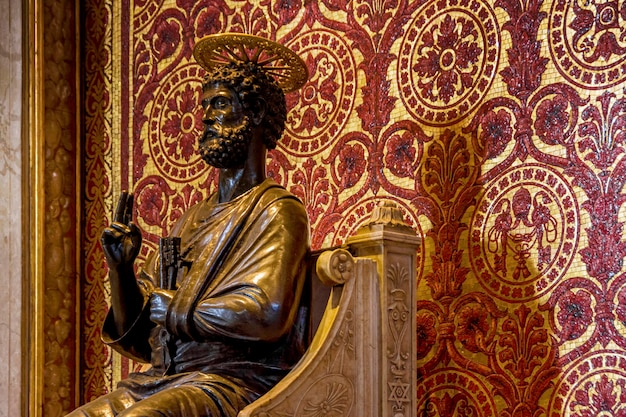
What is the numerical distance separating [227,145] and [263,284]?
0.53 m

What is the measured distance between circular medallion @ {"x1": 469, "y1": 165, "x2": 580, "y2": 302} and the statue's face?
0.84m

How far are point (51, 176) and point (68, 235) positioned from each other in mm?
279

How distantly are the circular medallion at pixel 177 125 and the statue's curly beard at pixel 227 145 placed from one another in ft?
3.73

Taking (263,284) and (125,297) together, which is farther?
(125,297)

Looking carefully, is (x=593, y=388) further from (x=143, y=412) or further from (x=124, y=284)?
A: (x=124, y=284)

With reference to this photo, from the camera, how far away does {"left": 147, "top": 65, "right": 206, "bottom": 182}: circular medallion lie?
457cm

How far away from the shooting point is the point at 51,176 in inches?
189

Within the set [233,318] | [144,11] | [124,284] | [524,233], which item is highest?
[144,11]

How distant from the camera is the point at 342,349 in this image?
3.09m

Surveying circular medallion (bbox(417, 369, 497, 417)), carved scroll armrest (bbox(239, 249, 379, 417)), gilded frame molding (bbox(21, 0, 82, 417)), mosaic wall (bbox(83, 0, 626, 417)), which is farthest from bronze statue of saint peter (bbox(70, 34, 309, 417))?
gilded frame molding (bbox(21, 0, 82, 417))

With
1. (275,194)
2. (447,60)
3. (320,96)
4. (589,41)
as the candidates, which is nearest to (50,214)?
(320,96)

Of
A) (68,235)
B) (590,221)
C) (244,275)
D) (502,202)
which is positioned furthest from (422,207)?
(68,235)

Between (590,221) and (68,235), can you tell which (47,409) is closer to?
(68,235)

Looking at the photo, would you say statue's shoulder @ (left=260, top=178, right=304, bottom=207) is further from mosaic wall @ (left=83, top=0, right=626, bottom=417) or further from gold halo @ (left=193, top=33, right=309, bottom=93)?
mosaic wall @ (left=83, top=0, right=626, bottom=417)
